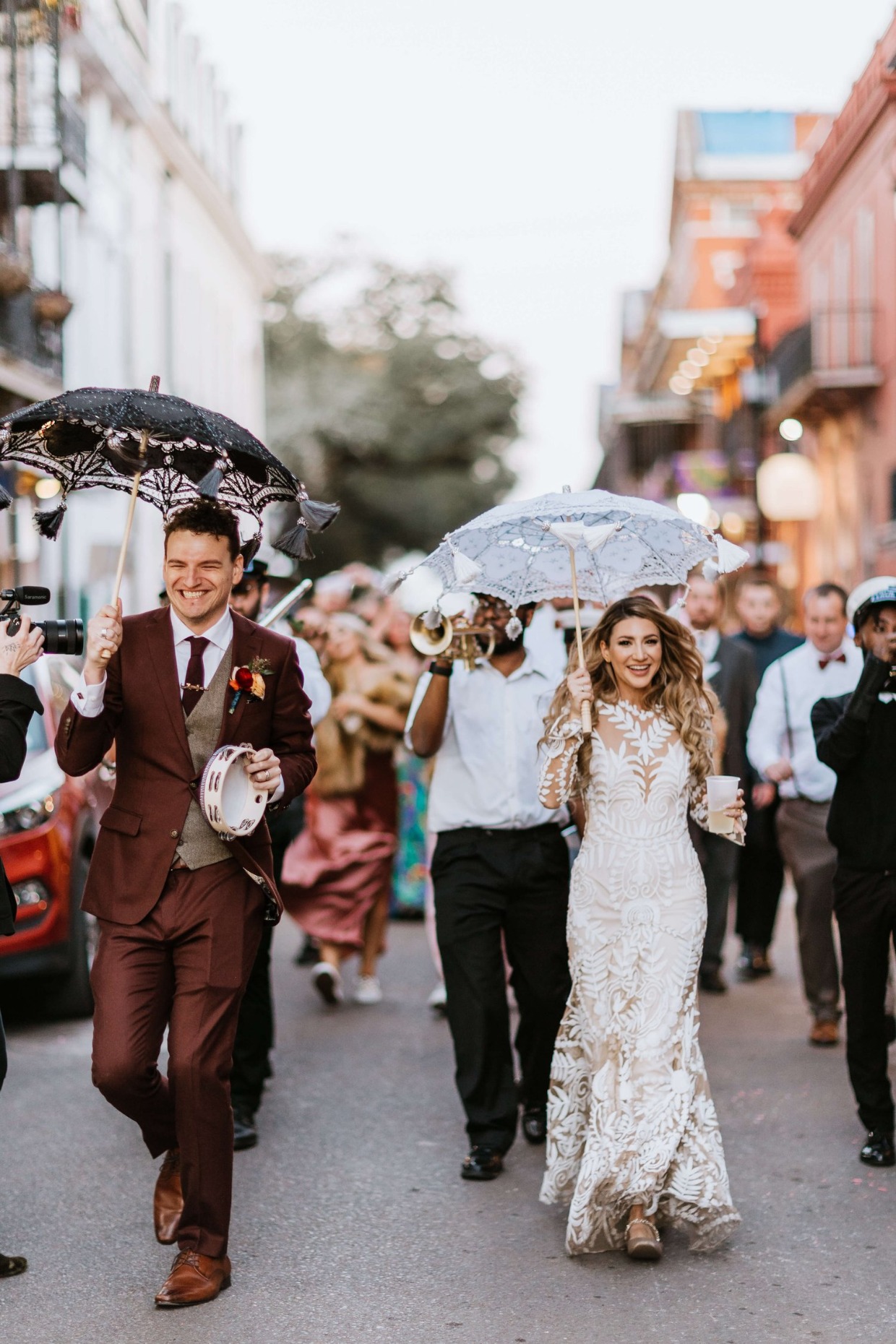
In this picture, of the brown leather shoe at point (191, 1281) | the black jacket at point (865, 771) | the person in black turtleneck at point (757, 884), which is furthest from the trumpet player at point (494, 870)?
the person in black turtleneck at point (757, 884)

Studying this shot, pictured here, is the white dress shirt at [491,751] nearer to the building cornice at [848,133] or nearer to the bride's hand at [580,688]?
the bride's hand at [580,688]

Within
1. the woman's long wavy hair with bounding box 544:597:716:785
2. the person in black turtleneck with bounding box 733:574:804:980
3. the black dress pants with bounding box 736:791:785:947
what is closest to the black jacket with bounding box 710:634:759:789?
the person in black turtleneck with bounding box 733:574:804:980

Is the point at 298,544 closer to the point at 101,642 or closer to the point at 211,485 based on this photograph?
the point at 211,485

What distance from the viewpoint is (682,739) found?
566 centimetres

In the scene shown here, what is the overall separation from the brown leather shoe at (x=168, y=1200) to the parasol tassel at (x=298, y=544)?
185 centimetres

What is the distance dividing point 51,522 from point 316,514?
2.56ft

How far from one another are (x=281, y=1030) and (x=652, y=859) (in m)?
3.90

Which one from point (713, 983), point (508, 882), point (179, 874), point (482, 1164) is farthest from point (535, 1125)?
point (713, 983)

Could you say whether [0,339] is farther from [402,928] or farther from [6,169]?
[402,928]

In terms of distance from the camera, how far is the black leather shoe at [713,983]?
976 cm

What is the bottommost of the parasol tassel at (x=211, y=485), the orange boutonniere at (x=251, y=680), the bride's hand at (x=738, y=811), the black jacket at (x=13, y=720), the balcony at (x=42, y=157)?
the bride's hand at (x=738, y=811)

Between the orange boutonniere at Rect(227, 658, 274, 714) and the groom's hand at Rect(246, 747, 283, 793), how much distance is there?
0.19 meters

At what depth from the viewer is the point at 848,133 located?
2606 centimetres

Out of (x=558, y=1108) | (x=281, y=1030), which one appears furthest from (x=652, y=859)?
(x=281, y=1030)
